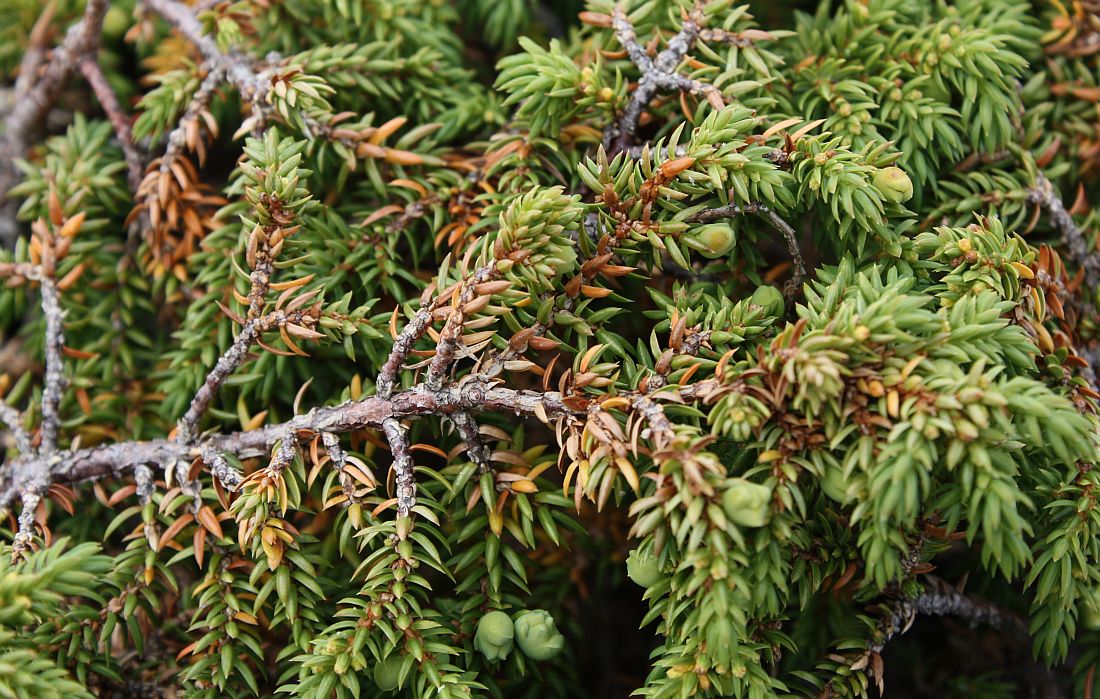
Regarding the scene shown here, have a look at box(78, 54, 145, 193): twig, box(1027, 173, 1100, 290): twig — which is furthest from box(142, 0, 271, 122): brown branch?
box(1027, 173, 1100, 290): twig

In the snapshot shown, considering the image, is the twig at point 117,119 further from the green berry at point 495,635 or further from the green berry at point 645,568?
the green berry at point 645,568

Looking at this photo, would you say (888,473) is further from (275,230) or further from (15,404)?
(15,404)

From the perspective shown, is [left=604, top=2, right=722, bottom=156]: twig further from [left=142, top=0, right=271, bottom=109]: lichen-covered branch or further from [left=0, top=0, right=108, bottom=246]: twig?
[left=0, top=0, right=108, bottom=246]: twig

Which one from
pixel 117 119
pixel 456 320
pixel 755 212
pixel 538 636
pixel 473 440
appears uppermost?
pixel 117 119

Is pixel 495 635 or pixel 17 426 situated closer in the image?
pixel 495 635

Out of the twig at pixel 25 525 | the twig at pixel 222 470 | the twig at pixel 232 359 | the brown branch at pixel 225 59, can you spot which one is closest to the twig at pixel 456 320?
the twig at pixel 232 359

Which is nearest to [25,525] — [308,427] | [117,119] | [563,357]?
[308,427]

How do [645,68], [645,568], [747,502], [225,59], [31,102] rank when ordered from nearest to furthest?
[747,502] < [645,568] < [645,68] < [225,59] < [31,102]

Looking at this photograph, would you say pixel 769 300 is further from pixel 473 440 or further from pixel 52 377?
pixel 52 377
